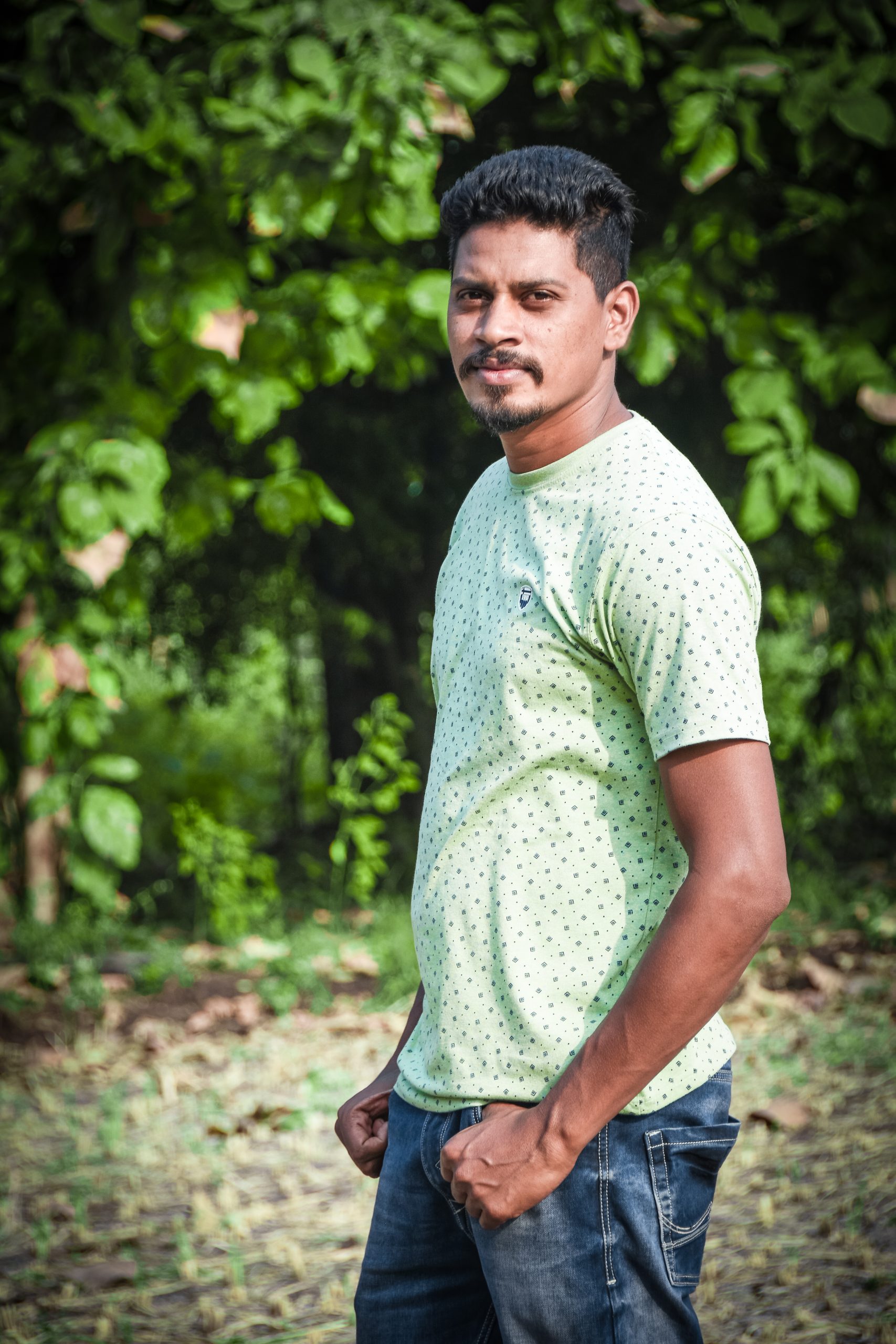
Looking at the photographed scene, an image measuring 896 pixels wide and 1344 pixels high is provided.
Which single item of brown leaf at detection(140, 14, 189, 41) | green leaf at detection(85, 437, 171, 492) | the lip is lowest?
the lip

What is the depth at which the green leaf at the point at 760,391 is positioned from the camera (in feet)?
11.4

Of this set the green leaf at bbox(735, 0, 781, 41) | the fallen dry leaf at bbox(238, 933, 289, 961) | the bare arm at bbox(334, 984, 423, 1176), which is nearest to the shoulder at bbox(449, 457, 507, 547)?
the bare arm at bbox(334, 984, 423, 1176)

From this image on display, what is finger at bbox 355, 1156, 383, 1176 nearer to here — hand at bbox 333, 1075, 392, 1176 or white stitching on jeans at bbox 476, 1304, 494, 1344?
hand at bbox 333, 1075, 392, 1176

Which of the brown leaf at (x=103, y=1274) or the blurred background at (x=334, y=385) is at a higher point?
the blurred background at (x=334, y=385)

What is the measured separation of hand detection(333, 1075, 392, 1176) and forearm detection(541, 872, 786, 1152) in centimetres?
47

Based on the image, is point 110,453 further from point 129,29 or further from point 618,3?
point 618,3

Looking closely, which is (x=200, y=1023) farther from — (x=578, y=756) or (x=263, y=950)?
(x=578, y=756)

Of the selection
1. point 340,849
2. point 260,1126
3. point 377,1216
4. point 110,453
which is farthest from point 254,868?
point 377,1216

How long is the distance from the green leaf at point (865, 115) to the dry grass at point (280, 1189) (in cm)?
231

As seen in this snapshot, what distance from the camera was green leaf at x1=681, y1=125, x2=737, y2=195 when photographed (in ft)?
10.2

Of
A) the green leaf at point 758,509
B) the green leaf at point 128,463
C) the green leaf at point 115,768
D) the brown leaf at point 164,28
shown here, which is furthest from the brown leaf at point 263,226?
the green leaf at point 115,768

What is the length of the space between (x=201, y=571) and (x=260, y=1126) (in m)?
3.00

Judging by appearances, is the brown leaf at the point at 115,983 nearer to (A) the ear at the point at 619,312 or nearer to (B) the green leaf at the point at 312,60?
(B) the green leaf at the point at 312,60

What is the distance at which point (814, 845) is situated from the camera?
470 centimetres
